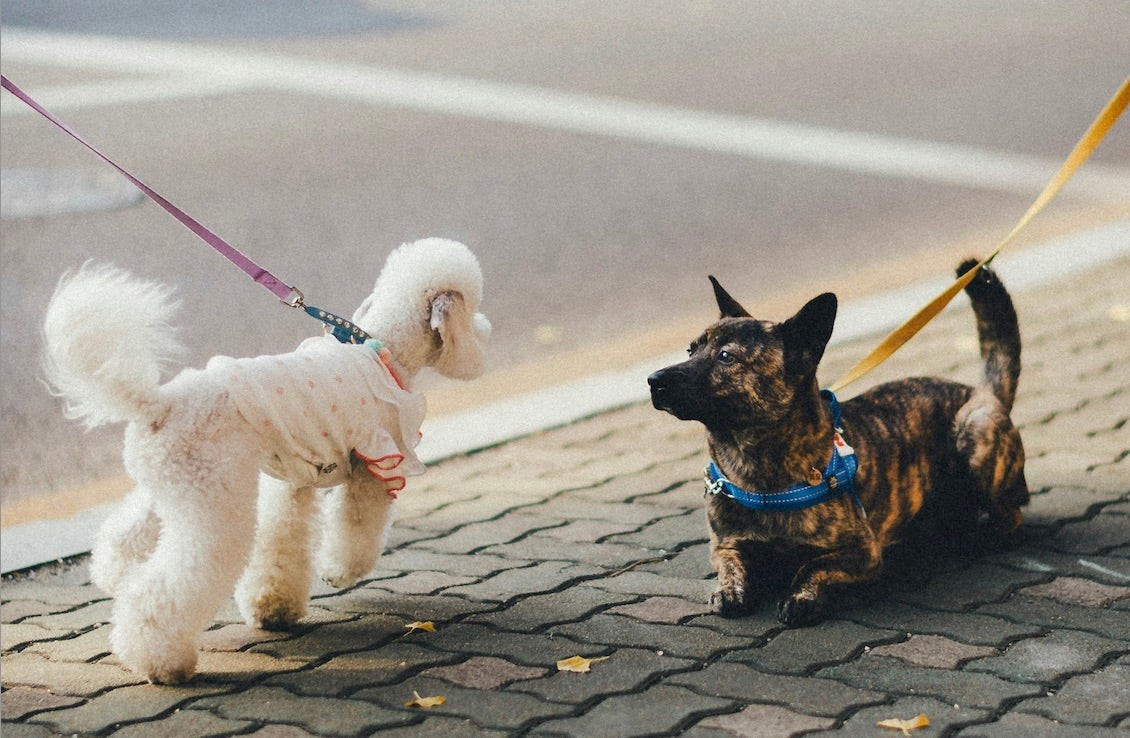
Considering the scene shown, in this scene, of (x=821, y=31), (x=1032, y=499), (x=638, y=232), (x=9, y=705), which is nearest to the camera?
(x=9, y=705)

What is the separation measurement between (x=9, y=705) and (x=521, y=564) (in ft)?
5.26

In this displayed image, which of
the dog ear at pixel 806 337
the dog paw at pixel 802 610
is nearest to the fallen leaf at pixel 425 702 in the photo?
the dog paw at pixel 802 610

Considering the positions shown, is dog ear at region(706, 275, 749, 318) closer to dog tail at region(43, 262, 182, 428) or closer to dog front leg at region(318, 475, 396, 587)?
dog front leg at region(318, 475, 396, 587)

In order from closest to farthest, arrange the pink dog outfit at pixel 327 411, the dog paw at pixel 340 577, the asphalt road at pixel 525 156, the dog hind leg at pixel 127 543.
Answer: the pink dog outfit at pixel 327 411
the dog hind leg at pixel 127 543
the dog paw at pixel 340 577
the asphalt road at pixel 525 156

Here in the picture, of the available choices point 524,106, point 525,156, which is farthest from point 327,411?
point 524,106

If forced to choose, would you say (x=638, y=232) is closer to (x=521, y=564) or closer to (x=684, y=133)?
(x=684, y=133)

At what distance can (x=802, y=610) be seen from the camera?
387 centimetres

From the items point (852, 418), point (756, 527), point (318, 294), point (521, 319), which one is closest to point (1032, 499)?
point (852, 418)

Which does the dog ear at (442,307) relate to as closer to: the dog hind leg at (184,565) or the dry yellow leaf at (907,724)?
the dog hind leg at (184,565)

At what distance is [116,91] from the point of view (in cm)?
1180

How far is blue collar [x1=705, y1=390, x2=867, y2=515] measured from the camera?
3.95m

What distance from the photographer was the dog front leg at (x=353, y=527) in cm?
405

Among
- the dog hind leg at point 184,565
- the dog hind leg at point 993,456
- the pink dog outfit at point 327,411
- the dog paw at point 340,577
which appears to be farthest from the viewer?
the dog hind leg at point 993,456

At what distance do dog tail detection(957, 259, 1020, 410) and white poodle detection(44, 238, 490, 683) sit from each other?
1697 millimetres
